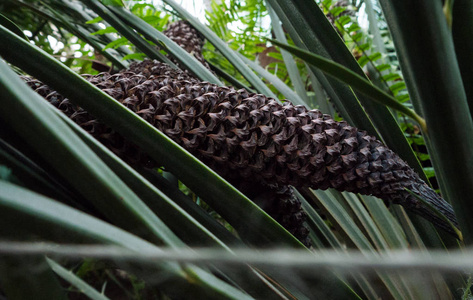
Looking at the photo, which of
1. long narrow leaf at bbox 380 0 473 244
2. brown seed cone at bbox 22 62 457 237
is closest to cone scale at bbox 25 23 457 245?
brown seed cone at bbox 22 62 457 237

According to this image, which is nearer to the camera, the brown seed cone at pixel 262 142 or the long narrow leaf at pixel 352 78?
the long narrow leaf at pixel 352 78

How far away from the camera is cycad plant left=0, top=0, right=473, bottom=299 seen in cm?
15

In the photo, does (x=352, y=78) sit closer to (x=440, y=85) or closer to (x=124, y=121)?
(x=440, y=85)

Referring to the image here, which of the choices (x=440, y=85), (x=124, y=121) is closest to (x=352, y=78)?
(x=440, y=85)

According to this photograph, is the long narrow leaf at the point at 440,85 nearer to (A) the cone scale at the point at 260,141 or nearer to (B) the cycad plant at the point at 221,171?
(B) the cycad plant at the point at 221,171

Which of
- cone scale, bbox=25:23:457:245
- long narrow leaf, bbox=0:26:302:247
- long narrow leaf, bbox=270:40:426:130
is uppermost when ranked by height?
long narrow leaf, bbox=270:40:426:130

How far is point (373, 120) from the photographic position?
1.37ft

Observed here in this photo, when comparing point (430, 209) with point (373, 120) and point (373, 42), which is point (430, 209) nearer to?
point (373, 120)

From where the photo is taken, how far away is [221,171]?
1.21 ft

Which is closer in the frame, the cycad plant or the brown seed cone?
the cycad plant

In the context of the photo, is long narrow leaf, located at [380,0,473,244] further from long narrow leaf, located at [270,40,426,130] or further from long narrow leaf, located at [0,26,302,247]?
long narrow leaf, located at [0,26,302,247]

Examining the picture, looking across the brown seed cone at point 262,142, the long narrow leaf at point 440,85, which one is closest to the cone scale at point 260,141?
the brown seed cone at point 262,142

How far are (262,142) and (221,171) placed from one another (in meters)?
0.05

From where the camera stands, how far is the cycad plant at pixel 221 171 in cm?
15
